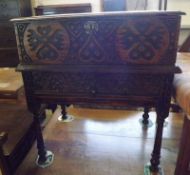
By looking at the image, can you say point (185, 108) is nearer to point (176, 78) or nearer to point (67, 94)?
point (176, 78)

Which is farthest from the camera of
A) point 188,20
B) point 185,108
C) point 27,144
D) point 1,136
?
point 188,20

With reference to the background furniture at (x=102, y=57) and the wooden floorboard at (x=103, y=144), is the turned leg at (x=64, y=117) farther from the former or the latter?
the background furniture at (x=102, y=57)

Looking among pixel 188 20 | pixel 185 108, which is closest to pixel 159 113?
pixel 185 108

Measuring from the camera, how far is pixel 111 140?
1.34 metres

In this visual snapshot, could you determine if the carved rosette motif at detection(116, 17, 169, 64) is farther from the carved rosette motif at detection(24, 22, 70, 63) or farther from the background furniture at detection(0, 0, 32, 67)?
the background furniture at detection(0, 0, 32, 67)

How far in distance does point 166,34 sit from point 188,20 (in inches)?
72.3

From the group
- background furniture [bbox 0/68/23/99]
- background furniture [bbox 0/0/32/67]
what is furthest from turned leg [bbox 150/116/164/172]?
background furniture [bbox 0/0/32/67]

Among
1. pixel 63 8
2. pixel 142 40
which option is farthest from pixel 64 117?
pixel 63 8

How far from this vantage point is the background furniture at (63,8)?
8.12ft

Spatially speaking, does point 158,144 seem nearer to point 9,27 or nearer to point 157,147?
point 157,147

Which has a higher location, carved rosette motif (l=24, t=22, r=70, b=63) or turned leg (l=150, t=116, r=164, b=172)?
carved rosette motif (l=24, t=22, r=70, b=63)

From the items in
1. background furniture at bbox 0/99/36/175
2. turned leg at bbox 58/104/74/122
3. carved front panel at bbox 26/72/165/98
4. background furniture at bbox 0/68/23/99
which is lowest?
turned leg at bbox 58/104/74/122

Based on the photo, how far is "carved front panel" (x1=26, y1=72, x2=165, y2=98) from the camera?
860 millimetres

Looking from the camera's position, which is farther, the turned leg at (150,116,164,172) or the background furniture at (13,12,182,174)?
the turned leg at (150,116,164,172)
